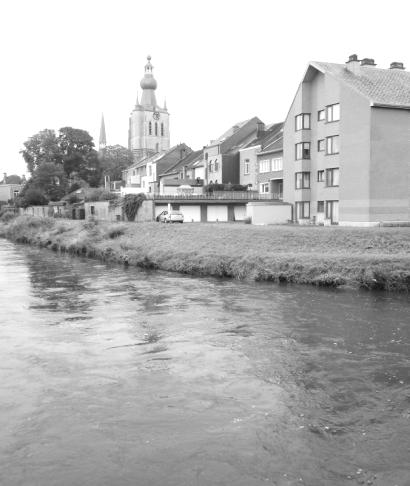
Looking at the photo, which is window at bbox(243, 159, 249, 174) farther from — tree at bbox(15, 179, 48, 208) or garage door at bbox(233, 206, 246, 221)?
tree at bbox(15, 179, 48, 208)

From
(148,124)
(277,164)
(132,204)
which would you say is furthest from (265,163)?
(148,124)

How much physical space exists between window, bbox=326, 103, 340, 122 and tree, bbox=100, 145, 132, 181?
8272cm

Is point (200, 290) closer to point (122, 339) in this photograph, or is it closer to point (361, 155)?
point (122, 339)

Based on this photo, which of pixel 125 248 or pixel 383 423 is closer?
pixel 383 423

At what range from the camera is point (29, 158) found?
4114 inches

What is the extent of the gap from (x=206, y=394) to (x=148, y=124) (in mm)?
150221

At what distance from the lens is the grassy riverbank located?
24.9 m

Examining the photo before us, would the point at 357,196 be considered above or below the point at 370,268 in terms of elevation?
above

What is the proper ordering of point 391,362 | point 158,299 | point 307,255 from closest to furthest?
point 391,362 < point 158,299 < point 307,255

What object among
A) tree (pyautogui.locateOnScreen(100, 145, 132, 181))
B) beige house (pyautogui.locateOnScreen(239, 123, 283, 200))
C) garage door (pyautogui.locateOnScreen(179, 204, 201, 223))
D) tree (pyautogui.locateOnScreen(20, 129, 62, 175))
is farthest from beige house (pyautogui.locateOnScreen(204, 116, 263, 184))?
tree (pyautogui.locateOnScreen(100, 145, 132, 181))

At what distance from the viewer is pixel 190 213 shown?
6194 centimetres

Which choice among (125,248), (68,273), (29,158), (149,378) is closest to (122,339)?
(149,378)

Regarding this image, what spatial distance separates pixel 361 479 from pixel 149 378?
557cm

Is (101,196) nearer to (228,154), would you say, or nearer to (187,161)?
(228,154)
